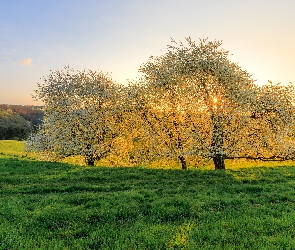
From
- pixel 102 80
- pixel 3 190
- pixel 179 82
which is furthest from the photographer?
pixel 102 80

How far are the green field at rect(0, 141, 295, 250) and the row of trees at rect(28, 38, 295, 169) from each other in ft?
21.2

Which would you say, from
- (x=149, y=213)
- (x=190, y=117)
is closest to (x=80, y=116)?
(x=190, y=117)

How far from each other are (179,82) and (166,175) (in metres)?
10.3

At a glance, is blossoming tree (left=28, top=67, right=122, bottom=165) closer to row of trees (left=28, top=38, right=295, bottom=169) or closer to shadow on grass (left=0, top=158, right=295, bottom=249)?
row of trees (left=28, top=38, right=295, bottom=169)

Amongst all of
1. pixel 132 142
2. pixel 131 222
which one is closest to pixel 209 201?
pixel 131 222

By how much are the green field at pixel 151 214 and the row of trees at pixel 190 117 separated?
6.46m

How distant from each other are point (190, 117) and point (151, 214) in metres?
16.6

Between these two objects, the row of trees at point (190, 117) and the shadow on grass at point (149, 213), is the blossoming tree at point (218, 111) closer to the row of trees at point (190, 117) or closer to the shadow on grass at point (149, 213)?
the row of trees at point (190, 117)

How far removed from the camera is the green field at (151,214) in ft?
33.4

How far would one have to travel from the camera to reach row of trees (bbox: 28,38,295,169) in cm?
2742

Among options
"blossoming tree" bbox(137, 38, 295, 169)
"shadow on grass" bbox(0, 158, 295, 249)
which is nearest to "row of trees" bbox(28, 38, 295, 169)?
A: "blossoming tree" bbox(137, 38, 295, 169)

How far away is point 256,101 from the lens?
90.1 ft

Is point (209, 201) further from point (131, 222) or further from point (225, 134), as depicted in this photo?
point (225, 134)

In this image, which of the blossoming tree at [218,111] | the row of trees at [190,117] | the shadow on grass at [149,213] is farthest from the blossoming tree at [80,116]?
the shadow on grass at [149,213]
